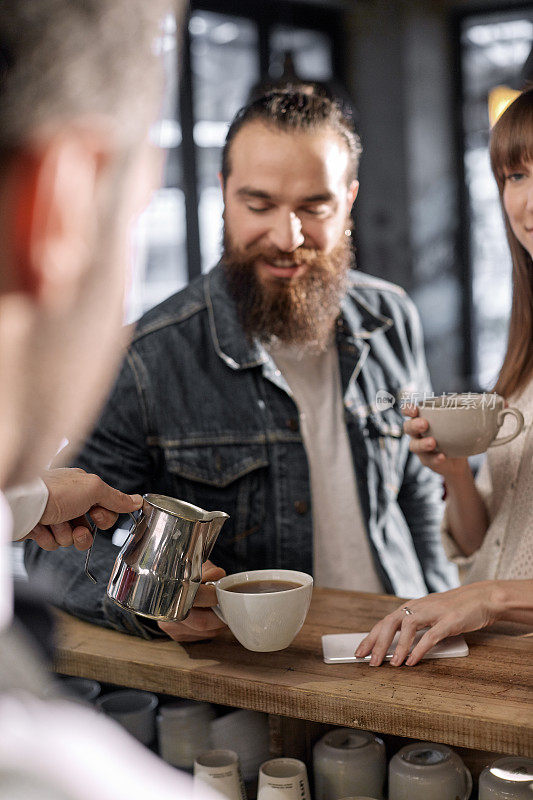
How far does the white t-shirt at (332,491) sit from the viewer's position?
2.10m

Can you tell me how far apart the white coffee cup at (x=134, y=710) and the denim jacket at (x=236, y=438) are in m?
0.49

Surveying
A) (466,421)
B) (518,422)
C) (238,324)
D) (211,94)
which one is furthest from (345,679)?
(211,94)

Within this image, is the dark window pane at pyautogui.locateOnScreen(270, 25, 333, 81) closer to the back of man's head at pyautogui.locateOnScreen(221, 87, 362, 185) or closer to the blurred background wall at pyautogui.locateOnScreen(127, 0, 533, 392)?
the blurred background wall at pyautogui.locateOnScreen(127, 0, 533, 392)

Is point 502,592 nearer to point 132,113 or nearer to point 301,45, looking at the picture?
point 132,113

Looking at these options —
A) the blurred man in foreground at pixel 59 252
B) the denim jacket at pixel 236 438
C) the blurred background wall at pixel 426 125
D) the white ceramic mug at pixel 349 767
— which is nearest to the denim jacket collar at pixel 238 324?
the denim jacket at pixel 236 438

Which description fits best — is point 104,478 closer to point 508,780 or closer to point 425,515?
point 425,515

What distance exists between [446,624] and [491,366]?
480cm

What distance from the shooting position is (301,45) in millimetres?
5566

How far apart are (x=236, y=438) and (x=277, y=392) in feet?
0.47

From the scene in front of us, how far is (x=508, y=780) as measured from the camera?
44.9 inches

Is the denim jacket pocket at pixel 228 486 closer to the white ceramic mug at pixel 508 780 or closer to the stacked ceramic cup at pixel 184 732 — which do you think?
the stacked ceramic cup at pixel 184 732

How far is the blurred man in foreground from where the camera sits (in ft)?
1.58

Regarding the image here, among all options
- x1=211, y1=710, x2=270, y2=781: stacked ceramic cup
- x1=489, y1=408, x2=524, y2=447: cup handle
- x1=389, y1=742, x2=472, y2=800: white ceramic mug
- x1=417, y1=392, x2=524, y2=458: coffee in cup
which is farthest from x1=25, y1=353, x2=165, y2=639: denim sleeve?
x1=489, y1=408, x2=524, y2=447: cup handle

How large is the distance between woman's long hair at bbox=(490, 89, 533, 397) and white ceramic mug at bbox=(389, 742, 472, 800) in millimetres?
907
